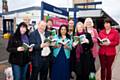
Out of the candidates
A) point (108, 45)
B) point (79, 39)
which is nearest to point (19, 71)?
point (79, 39)

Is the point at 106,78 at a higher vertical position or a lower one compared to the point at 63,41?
lower

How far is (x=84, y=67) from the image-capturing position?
7.27m

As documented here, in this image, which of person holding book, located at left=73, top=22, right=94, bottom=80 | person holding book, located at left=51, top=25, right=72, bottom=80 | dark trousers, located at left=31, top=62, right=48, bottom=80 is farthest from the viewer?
person holding book, located at left=73, top=22, right=94, bottom=80

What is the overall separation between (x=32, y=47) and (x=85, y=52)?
136cm

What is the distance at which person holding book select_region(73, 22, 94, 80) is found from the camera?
7043mm

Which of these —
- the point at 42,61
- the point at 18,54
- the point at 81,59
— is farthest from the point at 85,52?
the point at 18,54

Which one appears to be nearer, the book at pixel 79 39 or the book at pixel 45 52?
the book at pixel 45 52

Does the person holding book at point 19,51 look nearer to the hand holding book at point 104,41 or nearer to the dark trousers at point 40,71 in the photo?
the dark trousers at point 40,71

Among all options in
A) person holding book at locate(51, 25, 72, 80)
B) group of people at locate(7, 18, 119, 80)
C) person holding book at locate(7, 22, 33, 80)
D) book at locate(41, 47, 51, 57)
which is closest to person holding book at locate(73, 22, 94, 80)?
group of people at locate(7, 18, 119, 80)

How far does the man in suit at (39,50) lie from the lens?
6.60 metres

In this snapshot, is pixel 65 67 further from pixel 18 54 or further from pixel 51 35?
pixel 18 54

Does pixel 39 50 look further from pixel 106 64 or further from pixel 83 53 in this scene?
pixel 106 64

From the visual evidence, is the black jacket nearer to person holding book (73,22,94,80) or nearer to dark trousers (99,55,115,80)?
person holding book (73,22,94,80)

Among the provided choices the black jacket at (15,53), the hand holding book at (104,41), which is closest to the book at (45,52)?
the black jacket at (15,53)
